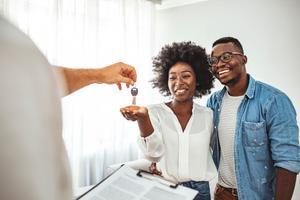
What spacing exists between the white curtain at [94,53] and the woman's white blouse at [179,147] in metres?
1.08

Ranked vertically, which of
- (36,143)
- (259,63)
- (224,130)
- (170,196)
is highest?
(259,63)

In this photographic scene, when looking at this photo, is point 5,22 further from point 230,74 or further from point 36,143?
Result: point 230,74

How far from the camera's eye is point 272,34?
2506 millimetres

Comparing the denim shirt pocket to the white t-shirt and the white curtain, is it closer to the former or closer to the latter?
the white t-shirt

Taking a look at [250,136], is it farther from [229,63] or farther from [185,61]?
[185,61]

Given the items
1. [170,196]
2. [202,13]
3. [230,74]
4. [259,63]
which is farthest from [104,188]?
[202,13]

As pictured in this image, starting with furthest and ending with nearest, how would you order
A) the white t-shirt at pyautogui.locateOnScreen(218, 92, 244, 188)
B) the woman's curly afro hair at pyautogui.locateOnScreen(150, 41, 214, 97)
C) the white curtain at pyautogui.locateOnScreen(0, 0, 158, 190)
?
the white curtain at pyautogui.locateOnScreen(0, 0, 158, 190) → the woman's curly afro hair at pyautogui.locateOnScreen(150, 41, 214, 97) → the white t-shirt at pyautogui.locateOnScreen(218, 92, 244, 188)

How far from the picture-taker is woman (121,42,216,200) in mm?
1238

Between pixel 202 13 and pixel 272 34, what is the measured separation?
2.82ft

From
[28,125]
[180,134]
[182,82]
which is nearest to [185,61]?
[182,82]

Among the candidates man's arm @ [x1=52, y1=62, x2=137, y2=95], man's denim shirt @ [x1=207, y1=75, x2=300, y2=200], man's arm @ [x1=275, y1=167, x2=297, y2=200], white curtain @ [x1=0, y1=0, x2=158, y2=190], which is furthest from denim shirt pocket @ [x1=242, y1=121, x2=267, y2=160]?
white curtain @ [x1=0, y1=0, x2=158, y2=190]

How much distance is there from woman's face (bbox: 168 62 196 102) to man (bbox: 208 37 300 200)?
15 cm

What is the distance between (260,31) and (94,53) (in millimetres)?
Answer: 1610

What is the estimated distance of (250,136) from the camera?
52.8 inches
